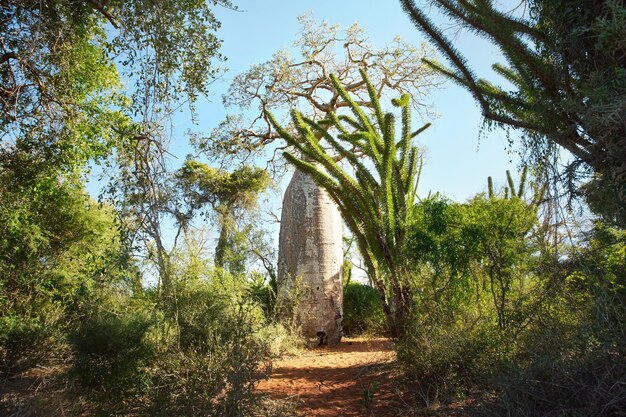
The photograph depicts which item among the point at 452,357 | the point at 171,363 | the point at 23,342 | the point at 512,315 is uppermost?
the point at 512,315

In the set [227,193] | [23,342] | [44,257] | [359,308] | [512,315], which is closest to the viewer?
[512,315]

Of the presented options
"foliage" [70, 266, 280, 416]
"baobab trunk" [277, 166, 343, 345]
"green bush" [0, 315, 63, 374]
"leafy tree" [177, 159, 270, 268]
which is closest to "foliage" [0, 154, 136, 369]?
"green bush" [0, 315, 63, 374]

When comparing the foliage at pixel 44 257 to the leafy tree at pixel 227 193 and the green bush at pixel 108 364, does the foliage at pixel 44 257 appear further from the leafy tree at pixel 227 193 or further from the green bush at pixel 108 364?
the leafy tree at pixel 227 193

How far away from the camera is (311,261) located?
9.21m

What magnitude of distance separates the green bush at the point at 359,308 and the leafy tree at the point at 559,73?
290 inches

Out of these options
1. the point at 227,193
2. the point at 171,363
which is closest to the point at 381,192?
the point at 171,363

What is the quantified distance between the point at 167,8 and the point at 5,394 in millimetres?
3879

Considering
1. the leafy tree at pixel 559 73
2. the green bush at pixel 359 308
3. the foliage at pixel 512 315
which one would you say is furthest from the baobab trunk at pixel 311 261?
the leafy tree at pixel 559 73

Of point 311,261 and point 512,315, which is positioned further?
point 311,261

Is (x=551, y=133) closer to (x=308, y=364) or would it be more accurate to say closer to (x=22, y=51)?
(x=308, y=364)

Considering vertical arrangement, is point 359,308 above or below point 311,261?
below

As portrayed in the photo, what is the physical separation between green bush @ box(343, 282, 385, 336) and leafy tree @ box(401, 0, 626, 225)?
736 centimetres

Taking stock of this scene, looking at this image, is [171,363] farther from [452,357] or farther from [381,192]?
[381,192]

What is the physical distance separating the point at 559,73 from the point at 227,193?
12.7m
